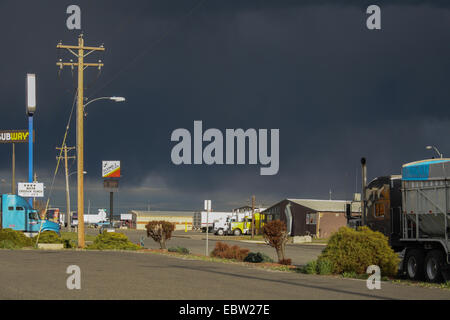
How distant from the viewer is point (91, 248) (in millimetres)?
35094

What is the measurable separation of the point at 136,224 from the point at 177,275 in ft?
429

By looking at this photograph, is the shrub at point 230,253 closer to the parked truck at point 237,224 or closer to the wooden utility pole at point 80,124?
the wooden utility pole at point 80,124

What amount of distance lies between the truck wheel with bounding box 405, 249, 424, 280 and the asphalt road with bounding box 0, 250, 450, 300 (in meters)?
2.97

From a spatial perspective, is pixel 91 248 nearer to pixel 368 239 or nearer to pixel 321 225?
pixel 368 239

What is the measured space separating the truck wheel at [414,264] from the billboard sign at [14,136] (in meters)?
57.6

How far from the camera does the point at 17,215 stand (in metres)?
49.9

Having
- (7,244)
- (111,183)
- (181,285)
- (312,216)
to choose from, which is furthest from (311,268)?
(312,216)

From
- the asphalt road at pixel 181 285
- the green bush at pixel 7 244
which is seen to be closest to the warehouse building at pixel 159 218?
the green bush at pixel 7 244

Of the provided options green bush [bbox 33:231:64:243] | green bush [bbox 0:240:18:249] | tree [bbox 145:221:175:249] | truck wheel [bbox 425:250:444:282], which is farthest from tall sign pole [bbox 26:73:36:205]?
truck wheel [bbox 425:250:444:282]

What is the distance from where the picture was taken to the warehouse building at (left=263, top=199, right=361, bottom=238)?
78188mm

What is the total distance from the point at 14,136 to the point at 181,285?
60181mm

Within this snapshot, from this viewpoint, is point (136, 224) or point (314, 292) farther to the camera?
point (136, 224)
